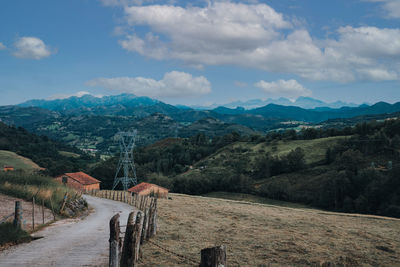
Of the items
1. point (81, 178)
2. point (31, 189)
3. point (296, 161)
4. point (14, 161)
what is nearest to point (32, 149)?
point (14, 161)

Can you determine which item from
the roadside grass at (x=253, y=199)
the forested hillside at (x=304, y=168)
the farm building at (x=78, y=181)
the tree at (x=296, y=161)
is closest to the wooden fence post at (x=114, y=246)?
the farm building at (x=78, y=181)

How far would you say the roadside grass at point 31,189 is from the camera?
24.4 m

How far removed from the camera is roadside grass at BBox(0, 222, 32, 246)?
14.5 metres

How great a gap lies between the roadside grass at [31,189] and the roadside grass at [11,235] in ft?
21.6

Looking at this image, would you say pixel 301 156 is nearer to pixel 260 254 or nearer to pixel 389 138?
pixel 389 138

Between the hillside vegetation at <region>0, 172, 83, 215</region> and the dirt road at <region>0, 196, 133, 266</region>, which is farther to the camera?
the hillside vegetation at <region>0, 172, 83, 215</region>

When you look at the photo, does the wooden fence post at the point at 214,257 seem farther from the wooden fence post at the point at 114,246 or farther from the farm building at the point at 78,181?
the farm building at the point at 78,181

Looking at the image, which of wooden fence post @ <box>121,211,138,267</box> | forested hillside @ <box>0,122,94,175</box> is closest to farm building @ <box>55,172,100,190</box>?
wooden fence post @ <box>121,211,138,267</box>

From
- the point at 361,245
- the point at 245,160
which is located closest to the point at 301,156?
the point at 245,160

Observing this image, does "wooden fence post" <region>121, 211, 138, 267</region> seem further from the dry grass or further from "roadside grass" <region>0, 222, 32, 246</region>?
"roadside grass" <region>0, 222, 32, 246</region>

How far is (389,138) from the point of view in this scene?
93938mm

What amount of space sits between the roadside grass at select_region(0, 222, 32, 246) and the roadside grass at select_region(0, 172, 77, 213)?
21.6 ft

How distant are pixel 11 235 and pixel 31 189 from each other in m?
12.2

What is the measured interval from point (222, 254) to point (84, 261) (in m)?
8.57
